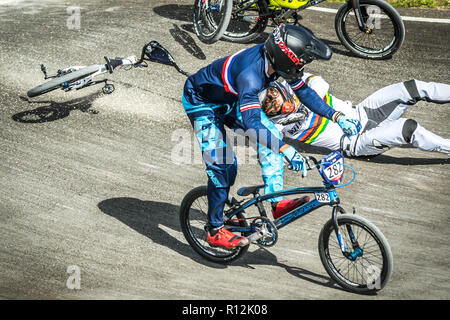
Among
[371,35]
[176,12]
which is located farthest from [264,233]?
[176,12]

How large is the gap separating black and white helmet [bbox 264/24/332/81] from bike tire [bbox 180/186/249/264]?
5.19 feet

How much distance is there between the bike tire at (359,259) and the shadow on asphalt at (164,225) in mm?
190

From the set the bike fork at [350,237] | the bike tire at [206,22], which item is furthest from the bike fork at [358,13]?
the bike fork at [350,237]

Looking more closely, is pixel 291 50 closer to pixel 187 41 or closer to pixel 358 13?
pixel 358 13

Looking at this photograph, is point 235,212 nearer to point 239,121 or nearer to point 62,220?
point 239,121

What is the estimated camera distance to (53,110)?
9016 mm

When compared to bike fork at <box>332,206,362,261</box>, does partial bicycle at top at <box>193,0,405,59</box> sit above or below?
above

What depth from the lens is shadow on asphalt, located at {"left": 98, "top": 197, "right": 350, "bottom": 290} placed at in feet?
19.4

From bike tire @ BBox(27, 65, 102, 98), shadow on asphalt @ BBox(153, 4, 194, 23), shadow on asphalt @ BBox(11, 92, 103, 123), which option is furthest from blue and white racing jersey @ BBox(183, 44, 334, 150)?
shadow on asphalt @ BBox(153, 4, 194, 23)

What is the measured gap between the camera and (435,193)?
23.4 feet

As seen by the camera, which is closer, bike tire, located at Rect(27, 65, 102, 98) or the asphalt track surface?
the asphalt track surface

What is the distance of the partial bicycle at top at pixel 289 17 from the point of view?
9.91 metres

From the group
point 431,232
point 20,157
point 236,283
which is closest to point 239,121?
point 236,283

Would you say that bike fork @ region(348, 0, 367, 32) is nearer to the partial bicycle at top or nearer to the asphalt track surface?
the partial bicycle at top
